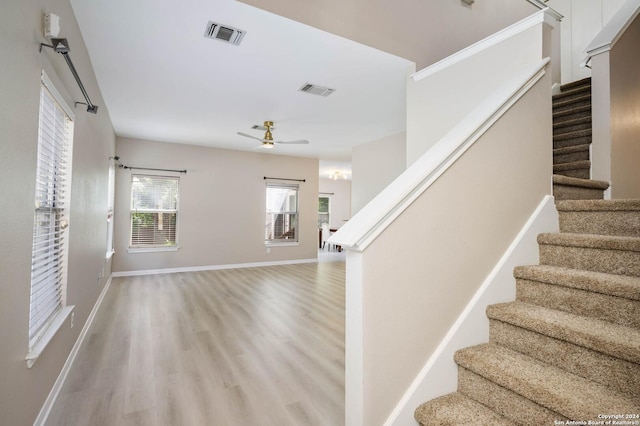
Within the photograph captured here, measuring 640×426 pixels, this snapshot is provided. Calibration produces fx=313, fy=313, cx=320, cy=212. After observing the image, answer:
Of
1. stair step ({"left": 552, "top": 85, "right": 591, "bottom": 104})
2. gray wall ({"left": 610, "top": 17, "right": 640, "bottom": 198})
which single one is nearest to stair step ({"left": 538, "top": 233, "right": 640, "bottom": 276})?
gray wall ({"left": 610, "top": 17, "right": 640, "bottom": 198})

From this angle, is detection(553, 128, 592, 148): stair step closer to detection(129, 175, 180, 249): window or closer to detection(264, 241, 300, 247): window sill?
detection(264, 241, 300, 247): window sill

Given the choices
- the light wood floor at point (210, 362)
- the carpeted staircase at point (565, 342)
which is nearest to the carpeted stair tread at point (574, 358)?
the carpeted staircase at point (565, 342)

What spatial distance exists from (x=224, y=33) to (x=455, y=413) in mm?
2924

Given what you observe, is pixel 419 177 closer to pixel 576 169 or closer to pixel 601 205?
pixel 601 205

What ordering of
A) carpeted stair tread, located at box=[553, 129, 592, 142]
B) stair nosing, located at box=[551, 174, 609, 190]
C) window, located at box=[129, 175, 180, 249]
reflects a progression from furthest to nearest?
window, located at box=[129, 175, 180, 249]
carpeted stair tread, located at box=[553, 129, 592, 142]
stair nosing, located at box=[551, 174, 609, 190]

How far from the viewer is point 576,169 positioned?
2.66m

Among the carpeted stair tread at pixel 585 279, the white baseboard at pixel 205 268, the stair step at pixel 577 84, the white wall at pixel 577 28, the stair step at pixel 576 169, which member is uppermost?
the white wall at pixel 577 28

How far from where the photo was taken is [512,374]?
122 cm

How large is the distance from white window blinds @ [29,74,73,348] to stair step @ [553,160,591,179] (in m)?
3.77

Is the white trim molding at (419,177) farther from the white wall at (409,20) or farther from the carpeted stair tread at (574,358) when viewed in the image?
the white wall at (409,20)

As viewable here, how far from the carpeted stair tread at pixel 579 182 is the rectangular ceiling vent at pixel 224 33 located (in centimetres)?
255

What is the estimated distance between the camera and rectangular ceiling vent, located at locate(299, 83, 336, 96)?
3604mm

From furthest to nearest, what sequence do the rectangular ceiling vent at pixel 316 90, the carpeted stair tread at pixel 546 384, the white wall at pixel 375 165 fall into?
1. the white wall at pixel 375 165
2. the rectangular ceiling vent at pixel 316 90
3. the carpeted stair tread at pixel 546 384

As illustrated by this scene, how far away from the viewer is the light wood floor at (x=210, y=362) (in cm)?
186
